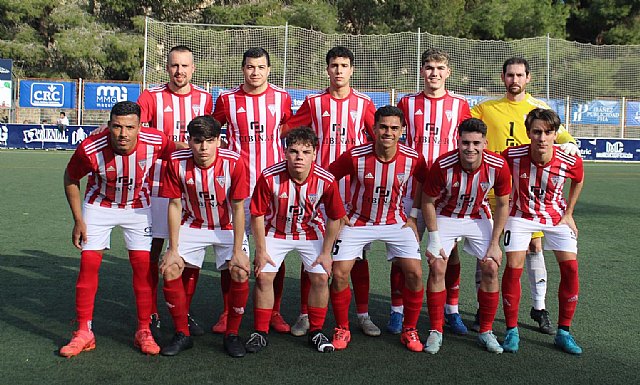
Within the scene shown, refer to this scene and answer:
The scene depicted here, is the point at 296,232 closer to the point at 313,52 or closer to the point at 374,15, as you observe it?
the point at 313,52

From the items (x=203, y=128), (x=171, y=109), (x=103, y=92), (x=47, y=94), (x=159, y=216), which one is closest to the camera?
(x=203, y=128)

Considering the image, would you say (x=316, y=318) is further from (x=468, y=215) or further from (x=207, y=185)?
(x=468, y=215)

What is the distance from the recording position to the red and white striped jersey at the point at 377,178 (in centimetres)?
425

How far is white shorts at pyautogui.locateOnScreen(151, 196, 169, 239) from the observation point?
176 inches

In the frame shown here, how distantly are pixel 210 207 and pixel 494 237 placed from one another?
1.75 metres

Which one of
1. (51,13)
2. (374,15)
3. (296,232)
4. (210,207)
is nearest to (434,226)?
(296,232)

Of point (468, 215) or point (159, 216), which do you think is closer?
point (468, 215)

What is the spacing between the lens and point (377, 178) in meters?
4.25

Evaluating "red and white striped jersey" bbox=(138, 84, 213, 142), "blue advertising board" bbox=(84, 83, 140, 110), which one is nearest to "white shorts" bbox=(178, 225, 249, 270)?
"red and white striped jersey" bbox=(138, 84, 213, 142)

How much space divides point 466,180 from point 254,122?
1522 mm

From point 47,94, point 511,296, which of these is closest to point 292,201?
point 511,296

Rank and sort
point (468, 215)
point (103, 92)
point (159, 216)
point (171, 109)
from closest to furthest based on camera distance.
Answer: point (468, 215)
point (159, 216)
point (171, 109)
point (103, 92)

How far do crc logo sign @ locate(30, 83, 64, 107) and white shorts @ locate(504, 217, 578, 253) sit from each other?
21.9 m

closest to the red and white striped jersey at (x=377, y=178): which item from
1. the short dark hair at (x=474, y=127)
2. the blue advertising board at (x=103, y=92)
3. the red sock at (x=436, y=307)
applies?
the short dark hair at (x=474, y=127)
